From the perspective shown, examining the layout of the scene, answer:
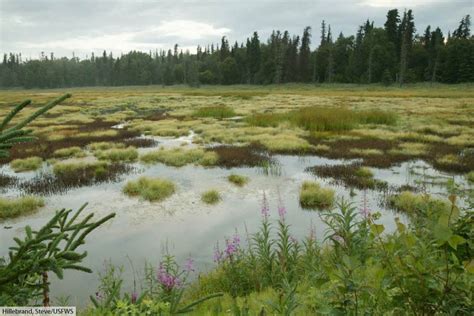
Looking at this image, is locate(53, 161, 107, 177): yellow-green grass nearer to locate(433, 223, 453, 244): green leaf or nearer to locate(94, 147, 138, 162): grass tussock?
locate(94, 147, 138, 162): grass tussock

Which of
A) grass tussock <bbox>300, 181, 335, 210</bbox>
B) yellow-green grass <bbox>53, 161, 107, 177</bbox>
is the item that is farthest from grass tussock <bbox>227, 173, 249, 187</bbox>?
yellow-green grass <bbox>53, 161, 107, 177</bbox>

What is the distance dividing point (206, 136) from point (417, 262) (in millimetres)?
22677

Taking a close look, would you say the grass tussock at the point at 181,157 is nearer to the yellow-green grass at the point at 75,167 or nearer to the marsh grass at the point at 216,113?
the yellow-green grass at the point at 75,167

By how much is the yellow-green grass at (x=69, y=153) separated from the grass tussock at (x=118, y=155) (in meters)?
0.89

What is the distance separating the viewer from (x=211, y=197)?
40.5 feet

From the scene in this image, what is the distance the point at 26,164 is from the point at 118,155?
443cm

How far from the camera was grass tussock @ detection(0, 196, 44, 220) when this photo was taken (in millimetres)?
10867

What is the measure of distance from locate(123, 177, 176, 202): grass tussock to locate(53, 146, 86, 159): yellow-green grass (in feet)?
24.1

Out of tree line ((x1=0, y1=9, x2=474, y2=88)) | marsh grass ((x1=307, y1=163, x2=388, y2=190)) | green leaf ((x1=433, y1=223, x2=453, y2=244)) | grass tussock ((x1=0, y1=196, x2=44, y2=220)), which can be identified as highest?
tree line ((x1=0, y1=9, x2=474, y2=88))

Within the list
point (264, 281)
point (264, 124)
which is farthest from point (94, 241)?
point (264, 124)

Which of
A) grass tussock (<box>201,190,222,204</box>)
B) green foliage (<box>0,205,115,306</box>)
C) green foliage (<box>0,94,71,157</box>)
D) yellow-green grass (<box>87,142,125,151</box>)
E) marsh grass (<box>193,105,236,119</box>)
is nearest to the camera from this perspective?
green foliage (<box>0,94,71,157</box>)

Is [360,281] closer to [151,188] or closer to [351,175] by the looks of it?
[151,188]

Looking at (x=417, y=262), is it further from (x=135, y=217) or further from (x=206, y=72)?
(x=206, y=72)

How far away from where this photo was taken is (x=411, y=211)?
10.5m
